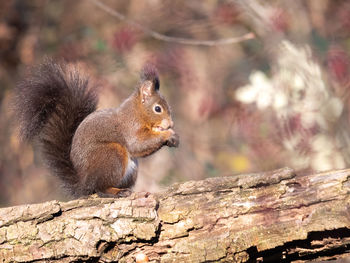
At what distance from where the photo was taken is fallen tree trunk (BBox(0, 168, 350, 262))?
188 centimetres

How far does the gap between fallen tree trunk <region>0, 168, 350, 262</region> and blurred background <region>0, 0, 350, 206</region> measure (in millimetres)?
778

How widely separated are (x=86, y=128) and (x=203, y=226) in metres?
0.91

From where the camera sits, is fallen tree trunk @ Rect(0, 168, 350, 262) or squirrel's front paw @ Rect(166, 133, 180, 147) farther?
squirrel's front paw @ Rect(166, 133, 180, 147)

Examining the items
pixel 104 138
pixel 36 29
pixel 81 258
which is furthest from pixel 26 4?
pixel 81 258

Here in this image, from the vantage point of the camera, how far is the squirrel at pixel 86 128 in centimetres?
252

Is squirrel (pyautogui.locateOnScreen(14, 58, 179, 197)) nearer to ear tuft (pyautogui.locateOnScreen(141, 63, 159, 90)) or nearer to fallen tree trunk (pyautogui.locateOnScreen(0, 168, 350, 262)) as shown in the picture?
ear tuft (pyautogui.locateOnScreen(141, 63, 159, 90))

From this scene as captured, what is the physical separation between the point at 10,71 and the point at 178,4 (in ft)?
5.75

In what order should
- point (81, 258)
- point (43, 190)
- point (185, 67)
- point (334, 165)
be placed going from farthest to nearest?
point (43, 190)
point (185, 67)
point (334, 165)
point (81, 258)

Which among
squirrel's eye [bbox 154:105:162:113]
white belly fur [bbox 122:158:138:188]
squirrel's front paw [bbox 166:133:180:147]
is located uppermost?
squirrel's eye [bbox 154:105:162:113]

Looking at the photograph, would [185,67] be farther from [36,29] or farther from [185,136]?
[36,29]

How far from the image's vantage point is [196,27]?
17.1 ft

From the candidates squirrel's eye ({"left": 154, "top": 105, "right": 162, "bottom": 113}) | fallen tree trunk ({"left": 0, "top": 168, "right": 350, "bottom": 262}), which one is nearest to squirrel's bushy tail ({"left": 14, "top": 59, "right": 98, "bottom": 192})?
squirrel's eye ({"left": 154, "top": 105, "right": 162, "bottom": 113})

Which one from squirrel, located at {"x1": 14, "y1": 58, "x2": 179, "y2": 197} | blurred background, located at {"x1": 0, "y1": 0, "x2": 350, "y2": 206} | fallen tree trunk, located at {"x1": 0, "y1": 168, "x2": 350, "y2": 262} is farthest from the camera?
blurred background, located at {"x1": 0, "y1": 0, "x2": 350, "y2": 206}

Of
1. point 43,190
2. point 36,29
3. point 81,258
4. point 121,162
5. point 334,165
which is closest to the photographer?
point 81,258
